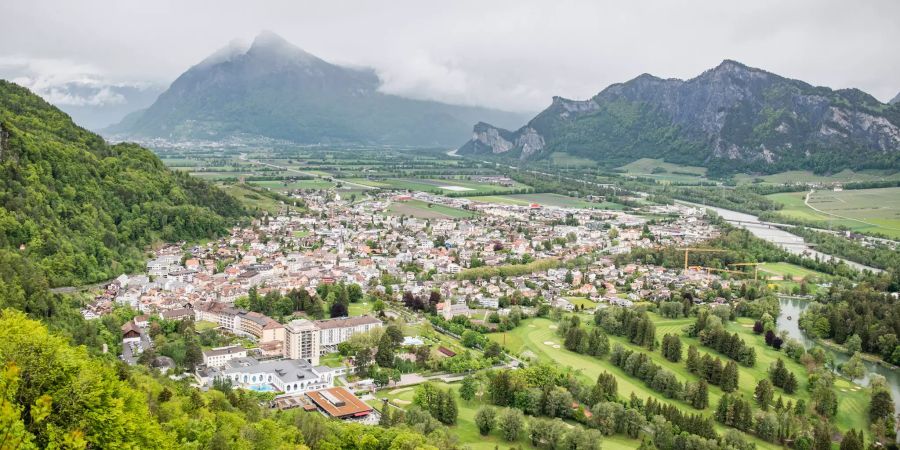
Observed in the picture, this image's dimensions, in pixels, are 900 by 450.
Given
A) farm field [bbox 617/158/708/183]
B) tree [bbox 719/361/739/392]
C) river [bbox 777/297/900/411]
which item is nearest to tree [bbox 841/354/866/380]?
river [bbox 777/297/900/411]

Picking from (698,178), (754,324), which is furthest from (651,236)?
(698,178)

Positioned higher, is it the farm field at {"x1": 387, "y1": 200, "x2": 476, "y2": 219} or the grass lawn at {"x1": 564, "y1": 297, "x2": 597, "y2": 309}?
the farm field at {"x1": 387, "y1": 200, "x2": 476, "y2": 219}

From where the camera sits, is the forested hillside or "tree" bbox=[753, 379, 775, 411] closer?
the forested hillside

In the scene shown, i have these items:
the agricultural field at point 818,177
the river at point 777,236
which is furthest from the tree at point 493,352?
the agricultural field at point 818,177

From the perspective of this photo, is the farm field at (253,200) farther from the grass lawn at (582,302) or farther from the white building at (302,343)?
the white building at (302,343)

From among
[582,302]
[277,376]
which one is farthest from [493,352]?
[582,302]

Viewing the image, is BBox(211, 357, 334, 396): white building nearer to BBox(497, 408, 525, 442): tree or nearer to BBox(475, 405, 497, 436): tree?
BBox(475, 405, 497, 436): tree
